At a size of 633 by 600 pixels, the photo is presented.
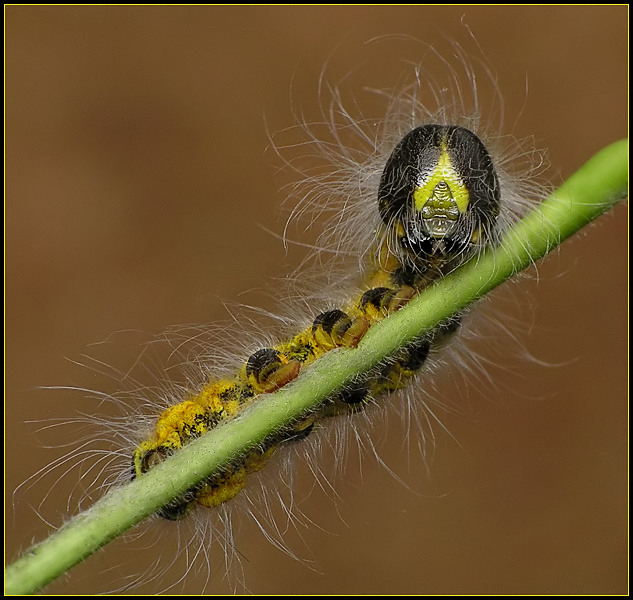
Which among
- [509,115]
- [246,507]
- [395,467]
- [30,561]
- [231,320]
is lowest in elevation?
[30,561]

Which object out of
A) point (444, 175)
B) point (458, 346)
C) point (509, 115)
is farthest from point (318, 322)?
point (509, 115)

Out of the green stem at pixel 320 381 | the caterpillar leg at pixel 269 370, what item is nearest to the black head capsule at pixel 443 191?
the green stem at pixel 320 381

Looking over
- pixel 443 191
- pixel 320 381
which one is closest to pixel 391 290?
pixel 443 191

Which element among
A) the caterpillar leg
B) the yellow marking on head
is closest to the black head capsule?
the yellow marking on head

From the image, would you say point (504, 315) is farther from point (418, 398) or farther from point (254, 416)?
point (254, 416)

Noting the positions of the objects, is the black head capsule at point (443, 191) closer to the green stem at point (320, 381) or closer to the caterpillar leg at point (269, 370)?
the green stem at point (320, 381)

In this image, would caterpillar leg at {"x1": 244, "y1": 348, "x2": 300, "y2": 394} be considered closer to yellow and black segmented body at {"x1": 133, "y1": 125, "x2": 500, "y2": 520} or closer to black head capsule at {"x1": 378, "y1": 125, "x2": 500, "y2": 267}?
yellow and black segmented body at {"x1": 133, "y1": 125, "x2": 500, "y2": 520}
